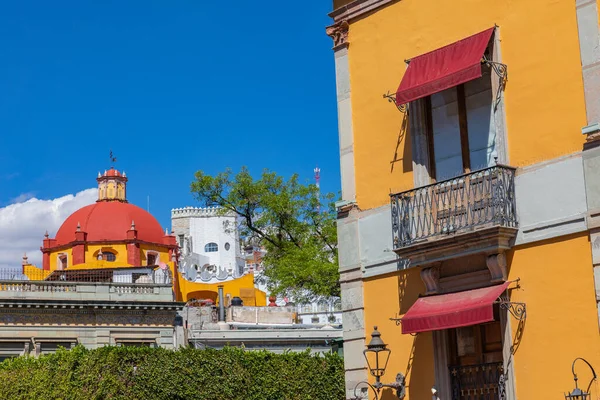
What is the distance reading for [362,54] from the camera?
13.3m

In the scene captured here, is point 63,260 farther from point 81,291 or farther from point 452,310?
point 452,310

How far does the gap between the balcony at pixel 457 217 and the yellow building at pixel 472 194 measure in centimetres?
2

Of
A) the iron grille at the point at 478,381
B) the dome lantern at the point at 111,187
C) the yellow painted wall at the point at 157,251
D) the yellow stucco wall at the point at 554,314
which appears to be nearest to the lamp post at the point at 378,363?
the iron grille at the point at 478,381

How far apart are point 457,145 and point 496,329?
2.27 metres

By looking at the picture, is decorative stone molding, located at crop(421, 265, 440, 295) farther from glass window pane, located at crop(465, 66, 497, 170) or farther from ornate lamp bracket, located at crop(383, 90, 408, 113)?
ornate lamp bracket, located at crop(383, 90, 408, 113)

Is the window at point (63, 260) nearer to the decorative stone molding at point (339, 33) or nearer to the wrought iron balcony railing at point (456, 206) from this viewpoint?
the decorative stone molding at point (339, 33)

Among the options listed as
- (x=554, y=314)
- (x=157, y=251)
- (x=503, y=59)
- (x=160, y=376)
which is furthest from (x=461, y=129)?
(x=157, y=251)

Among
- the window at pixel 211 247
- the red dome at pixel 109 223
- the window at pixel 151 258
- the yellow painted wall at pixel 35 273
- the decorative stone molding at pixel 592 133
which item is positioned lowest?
the decorative stone molding at pixel 592 133

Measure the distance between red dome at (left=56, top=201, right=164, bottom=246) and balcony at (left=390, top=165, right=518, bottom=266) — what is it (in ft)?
135

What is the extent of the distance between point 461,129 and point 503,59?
100 centimetres

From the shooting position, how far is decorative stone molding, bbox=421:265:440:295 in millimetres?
11797

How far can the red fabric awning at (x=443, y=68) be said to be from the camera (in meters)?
11.3

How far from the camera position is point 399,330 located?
12.3 meters

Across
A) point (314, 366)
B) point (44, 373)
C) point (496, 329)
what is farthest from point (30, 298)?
point (496, 329)
